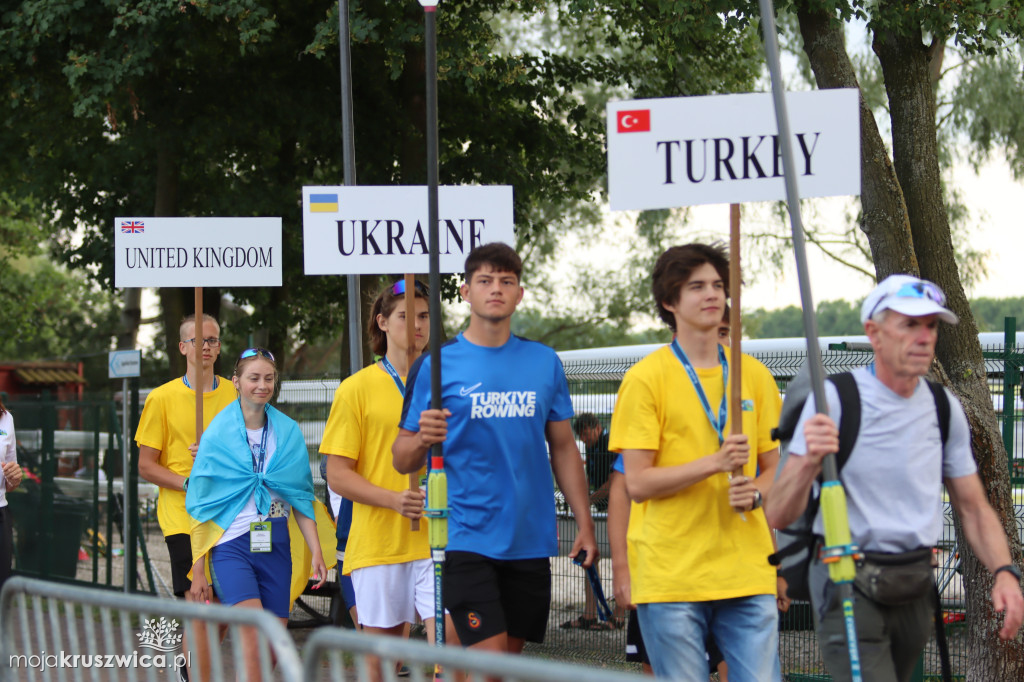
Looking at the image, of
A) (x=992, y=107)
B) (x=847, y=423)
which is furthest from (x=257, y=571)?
(x=992, y=107)

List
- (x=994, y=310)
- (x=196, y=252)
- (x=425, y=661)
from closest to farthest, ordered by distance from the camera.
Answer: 1. (x=425, y=661)
2. (x=196, y=252)
3. (x=994, y=310)

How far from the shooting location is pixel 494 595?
510 centimetres

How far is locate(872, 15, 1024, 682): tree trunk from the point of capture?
8180 mm

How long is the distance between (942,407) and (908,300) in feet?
1.34

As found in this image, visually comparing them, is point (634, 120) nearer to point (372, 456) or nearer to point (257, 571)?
point (372, 456)

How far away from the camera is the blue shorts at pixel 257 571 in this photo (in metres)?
6.71

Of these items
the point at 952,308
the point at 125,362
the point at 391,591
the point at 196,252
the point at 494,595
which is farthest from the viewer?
the point at 125,362

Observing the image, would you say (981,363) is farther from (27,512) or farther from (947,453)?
(27,512)

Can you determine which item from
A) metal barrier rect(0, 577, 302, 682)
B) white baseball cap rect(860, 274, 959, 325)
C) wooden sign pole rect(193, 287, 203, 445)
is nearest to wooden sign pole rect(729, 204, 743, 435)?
white baseball cap rect(860, 274, 959, 325)

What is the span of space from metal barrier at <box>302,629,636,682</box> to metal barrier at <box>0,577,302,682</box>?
451mm

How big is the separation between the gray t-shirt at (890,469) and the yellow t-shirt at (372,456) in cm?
251

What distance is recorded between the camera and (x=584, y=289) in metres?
36.5

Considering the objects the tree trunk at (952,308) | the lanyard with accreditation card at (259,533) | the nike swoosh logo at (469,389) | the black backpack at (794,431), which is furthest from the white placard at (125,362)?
the black backpack at (794,431)

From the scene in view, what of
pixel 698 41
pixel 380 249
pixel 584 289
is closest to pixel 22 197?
pixel 698 41
